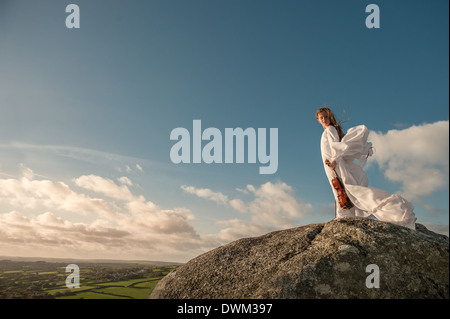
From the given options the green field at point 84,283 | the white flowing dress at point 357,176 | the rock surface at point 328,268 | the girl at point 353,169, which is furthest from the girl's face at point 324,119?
the green field at point 84,283

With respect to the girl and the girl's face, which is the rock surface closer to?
the girl

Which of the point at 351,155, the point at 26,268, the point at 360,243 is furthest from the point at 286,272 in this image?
the point at 26,268

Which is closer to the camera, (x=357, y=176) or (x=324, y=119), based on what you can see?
(x=357, y=176)

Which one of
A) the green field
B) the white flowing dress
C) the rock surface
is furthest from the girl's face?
the green field

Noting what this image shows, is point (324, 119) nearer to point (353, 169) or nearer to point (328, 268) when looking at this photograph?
point (353, 169)

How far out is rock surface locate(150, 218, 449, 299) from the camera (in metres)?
5.88

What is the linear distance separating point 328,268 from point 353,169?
171 inches

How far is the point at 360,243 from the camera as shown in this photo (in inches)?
261

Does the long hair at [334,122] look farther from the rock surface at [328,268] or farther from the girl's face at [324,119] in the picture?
the rock surface at [328,268]

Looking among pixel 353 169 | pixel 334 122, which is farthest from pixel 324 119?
pixel 353 169

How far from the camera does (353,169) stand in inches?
368

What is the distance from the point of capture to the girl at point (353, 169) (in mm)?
7922
